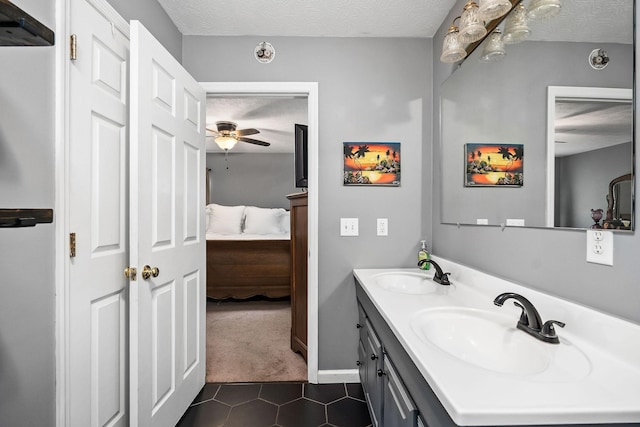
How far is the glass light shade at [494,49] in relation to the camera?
4.66 ft

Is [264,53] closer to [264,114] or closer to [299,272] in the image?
[299,272]

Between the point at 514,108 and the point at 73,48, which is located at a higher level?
the point at 73,48

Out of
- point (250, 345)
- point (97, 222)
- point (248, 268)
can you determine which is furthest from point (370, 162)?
point (248, 268)

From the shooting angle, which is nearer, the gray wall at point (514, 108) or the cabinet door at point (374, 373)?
the gray wall at point (514, 108)

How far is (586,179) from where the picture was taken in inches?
39.6

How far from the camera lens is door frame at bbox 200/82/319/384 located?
2104 millimetres

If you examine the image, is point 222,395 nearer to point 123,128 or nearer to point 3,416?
point 3,416

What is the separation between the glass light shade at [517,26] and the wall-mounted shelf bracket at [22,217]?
1.69 metres

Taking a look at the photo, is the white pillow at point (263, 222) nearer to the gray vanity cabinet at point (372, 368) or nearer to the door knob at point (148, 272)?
the gray vanity cabinet at point (372, 368)

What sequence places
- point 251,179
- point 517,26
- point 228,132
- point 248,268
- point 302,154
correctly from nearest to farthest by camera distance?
point 517,26 < point 302,154 < point 248,268 < point 228,132 < point 251,179

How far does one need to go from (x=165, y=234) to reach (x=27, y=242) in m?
0.62

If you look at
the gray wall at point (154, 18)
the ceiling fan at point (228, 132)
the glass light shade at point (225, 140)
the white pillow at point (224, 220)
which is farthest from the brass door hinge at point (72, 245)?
the white pillow at point (224, 220)

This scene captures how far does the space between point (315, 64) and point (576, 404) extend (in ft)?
7.04

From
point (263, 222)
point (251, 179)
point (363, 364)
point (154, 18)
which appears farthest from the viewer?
point (251, 179)
